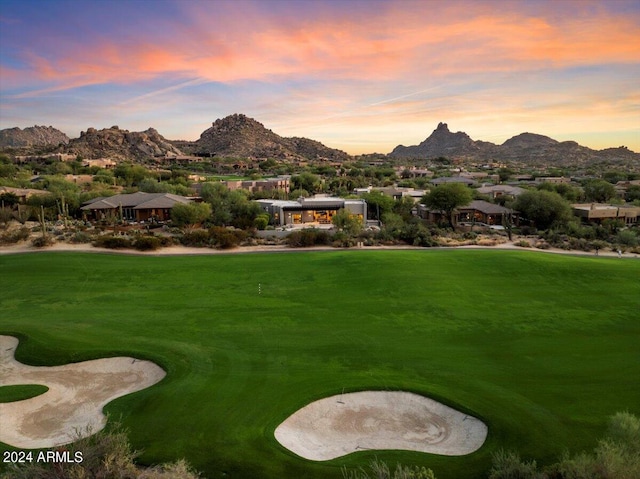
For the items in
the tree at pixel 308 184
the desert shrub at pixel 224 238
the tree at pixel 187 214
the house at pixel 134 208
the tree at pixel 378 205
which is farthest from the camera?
the tree at pixel 308 184

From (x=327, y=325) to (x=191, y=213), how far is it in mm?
30546

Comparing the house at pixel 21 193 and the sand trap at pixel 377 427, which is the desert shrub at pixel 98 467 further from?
the house at pixel 21 193

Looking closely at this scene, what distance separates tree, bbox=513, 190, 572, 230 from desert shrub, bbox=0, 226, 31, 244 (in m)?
57.0

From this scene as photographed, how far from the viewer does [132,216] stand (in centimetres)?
5553

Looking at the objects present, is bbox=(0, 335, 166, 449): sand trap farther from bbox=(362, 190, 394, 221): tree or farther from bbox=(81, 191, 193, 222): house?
bbox=(362, 190, 394, 221): tree

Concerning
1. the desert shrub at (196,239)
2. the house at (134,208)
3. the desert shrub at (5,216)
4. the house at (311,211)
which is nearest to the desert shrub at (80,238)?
the desert shrub at (196,239)

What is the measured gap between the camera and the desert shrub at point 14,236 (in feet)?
124

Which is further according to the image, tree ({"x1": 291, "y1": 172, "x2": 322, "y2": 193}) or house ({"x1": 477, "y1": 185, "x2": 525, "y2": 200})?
tree ({"x1": 291, "y1": 172, "x2": 322, "y2": 193})

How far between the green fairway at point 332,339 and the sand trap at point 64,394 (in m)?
0.57

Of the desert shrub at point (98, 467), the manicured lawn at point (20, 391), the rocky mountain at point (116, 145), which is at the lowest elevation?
the manicured lawn at point (20, 391)

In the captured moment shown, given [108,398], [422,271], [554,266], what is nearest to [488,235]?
[554,266]

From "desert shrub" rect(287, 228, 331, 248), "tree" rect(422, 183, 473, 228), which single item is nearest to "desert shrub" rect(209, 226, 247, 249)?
"desert shrub" rect(287, 228, 331, 248)

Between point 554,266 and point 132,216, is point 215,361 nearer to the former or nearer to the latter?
point 554,266

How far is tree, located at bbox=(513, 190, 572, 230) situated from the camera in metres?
53.5
